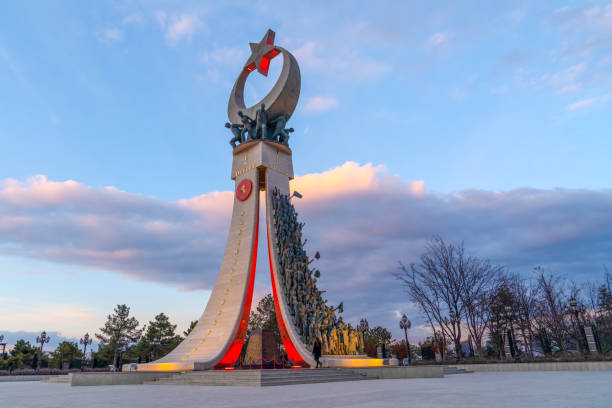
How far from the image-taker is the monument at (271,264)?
1658 centimetres

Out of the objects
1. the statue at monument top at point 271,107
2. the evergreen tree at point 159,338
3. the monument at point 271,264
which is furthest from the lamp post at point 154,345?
the statue at monument top at point 271,107

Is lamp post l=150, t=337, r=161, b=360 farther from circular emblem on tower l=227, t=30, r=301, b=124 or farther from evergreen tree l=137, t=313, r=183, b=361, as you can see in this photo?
circular emblem on tower l=227, t=30, r=301, b=124

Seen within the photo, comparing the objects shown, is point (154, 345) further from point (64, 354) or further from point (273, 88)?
point (273, 88)

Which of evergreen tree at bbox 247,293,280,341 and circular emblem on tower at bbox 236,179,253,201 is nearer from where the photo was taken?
circular emblem on tower at bbox 236,179,253,201

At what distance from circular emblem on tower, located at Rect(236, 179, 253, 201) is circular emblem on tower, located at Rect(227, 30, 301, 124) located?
4099 mm

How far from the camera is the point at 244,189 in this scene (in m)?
20.8

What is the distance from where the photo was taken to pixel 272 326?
38.9 metres

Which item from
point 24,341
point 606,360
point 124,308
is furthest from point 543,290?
point 24,341

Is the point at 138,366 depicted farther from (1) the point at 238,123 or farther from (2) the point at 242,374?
(1) the point at 238,123

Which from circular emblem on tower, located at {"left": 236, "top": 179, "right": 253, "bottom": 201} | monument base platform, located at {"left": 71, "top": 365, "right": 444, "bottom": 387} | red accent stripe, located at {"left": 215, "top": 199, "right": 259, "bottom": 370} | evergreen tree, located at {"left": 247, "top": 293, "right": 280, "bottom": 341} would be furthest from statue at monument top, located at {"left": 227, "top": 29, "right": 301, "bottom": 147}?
evergreen tree, located at {"left": 247, "top": 293, "right": 280, "bottom": 341}

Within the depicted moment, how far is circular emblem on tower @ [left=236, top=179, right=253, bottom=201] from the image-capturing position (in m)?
20.6

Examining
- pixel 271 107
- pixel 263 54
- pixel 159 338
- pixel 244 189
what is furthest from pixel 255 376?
pixel 159 338

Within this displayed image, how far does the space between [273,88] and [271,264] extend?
33.6ft

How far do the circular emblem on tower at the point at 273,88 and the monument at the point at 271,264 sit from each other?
0.19ft
